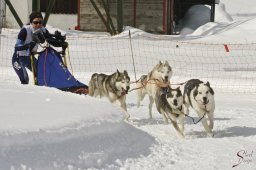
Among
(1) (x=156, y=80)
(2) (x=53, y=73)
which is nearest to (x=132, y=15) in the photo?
(1) (x=156, y=80)

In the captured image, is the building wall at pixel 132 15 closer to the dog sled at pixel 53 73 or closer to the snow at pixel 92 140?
the dog sled at pixel 53 73

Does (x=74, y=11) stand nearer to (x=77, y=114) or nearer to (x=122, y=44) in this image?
(x=122, y=44)

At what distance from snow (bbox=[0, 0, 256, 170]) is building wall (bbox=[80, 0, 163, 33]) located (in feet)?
54.1

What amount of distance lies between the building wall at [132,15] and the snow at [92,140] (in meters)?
16.5

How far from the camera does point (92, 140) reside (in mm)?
5238

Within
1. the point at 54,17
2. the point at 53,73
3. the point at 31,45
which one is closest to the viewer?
the point at 31,45

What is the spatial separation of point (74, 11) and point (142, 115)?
54.9 ft

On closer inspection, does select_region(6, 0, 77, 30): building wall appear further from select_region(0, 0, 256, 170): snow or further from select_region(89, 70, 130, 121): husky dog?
select_region(0, 0, 256, 170): snow

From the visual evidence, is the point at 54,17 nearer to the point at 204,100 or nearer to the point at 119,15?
the point at 119,15

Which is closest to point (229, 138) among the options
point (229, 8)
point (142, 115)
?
point (142, 115)

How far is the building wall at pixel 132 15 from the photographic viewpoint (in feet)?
78.1
